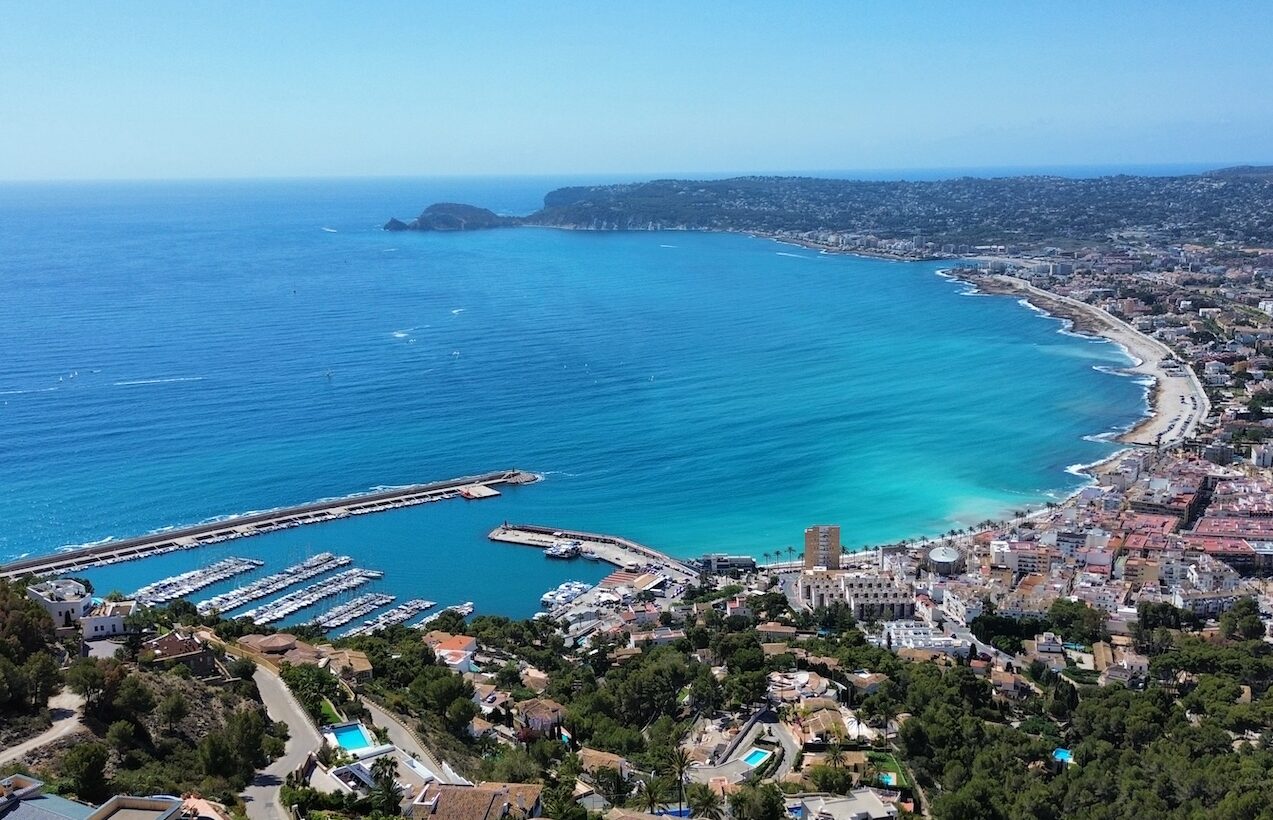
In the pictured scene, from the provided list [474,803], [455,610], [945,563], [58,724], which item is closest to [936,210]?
[945,563]

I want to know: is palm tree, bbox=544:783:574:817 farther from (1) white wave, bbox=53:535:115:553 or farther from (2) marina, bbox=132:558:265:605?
(1) white wave, bbox=53:535:115:553

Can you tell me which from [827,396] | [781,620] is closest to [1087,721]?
[781,620]

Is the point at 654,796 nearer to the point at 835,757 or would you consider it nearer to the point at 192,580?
the point at 835,757

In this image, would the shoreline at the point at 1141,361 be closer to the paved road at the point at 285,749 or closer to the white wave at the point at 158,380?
the paved road at the point at 285,749

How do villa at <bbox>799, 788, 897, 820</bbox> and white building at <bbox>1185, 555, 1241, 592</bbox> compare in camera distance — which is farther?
white building at <bbox>1185, 555, 1241, 592</bbox>

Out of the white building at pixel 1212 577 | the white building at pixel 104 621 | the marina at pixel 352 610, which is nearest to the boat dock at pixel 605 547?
the marina at pixel 352 610

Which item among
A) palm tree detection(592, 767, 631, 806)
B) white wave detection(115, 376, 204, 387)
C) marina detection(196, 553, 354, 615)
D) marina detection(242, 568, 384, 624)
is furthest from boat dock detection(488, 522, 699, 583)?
white wave detection(115, 376, 204, 387)
